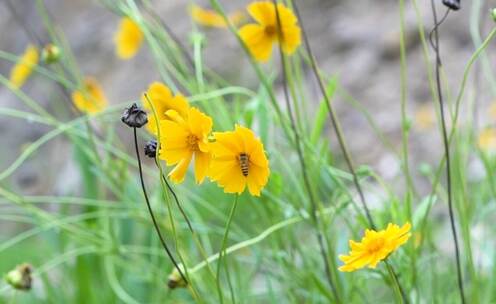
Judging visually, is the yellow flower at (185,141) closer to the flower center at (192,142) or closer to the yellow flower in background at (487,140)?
the flower center at (192,142)

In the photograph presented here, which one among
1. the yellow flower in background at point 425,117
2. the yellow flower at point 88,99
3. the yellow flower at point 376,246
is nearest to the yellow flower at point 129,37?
the yellow flower at point 88,99

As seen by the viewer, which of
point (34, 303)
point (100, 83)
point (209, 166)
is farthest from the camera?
point (100, 83)

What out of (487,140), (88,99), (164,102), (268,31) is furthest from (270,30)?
(487,140)

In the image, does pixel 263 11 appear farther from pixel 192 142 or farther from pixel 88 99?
pixel 88 99

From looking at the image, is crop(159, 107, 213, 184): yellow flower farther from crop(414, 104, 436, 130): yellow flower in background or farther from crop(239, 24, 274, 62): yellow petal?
crop(414, 104, 436, 130): yellow flower in background

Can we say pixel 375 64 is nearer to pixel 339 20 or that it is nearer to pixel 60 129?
pixel 339 20

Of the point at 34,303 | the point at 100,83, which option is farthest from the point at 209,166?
the point at 100,83
